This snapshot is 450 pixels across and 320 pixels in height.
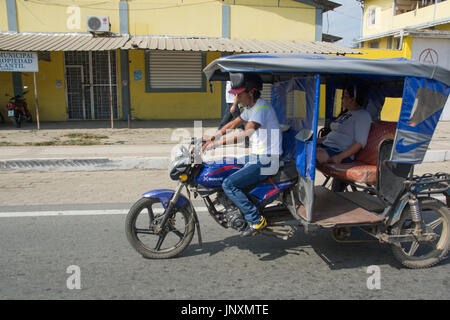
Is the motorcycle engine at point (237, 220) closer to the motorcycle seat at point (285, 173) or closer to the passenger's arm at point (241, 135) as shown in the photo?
the motorcycle seat at point (285, 173)

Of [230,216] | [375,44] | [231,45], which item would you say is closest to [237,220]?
[230,216]

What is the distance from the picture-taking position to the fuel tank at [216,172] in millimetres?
3697

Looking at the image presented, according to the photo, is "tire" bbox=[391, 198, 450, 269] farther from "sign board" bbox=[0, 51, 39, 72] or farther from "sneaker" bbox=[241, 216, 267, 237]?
"sign board" bbox=[0, 51, 39, 72]

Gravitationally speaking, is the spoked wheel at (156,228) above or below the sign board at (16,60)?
below

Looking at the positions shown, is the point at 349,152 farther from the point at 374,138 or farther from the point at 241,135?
the point at 241,135

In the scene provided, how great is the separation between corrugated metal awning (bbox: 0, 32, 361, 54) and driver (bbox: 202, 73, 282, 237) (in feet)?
28.7

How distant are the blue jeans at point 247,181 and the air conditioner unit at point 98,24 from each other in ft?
37.5

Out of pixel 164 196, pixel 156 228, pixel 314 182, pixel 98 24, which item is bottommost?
pixel 156 228

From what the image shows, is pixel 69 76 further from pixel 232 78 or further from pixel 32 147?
pixel 232 78

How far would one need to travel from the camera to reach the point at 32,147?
30.3ft

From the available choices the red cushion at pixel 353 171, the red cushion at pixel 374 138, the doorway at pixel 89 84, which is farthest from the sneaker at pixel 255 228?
the doorway at pixel 89 84

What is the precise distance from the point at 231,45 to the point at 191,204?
10.2 m

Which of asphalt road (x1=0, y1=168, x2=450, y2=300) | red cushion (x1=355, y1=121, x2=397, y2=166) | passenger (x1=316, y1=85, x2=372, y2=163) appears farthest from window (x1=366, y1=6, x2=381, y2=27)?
asphalt road (x1=0, y1=168, x2=450, y2=300)

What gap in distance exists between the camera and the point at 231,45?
13.1 m
